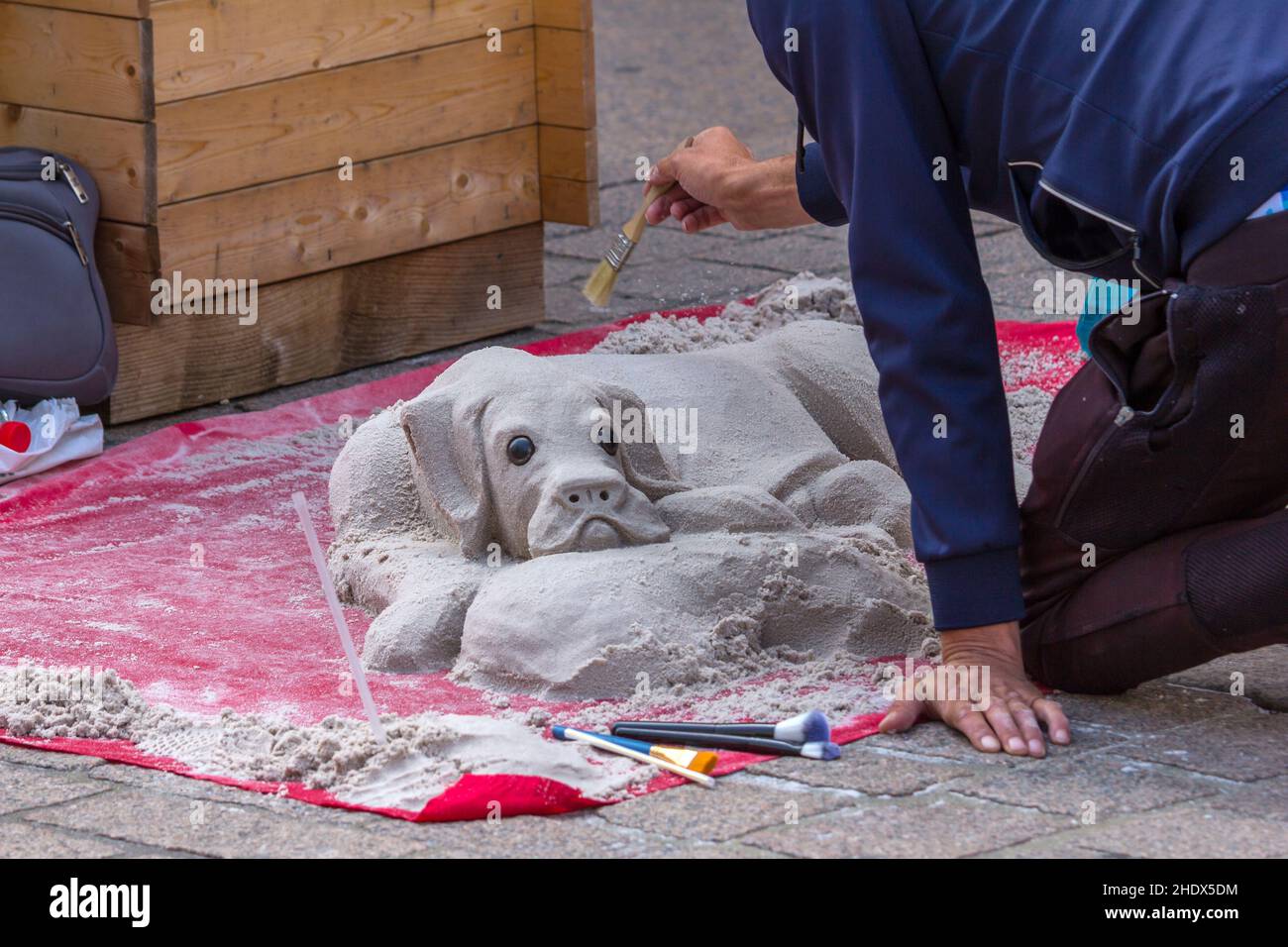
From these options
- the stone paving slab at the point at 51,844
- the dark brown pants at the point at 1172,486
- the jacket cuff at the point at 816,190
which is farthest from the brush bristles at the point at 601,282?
the stone paving slab at the point at 51,844

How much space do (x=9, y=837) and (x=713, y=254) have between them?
3.98 metres

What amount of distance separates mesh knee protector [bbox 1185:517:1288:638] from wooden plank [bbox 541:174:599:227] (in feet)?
9.92

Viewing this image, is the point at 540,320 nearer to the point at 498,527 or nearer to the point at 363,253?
the point at 363,253

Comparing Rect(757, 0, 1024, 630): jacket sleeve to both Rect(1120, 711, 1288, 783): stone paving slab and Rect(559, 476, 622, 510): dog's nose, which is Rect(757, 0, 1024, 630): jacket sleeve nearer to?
Rect(1120, 711, 1288, 783): stone paving slab

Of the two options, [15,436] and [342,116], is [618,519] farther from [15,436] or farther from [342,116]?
[342,116]

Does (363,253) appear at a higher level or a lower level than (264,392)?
higher

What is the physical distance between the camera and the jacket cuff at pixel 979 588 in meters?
2.64

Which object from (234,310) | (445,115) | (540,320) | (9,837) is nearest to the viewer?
(9,837)

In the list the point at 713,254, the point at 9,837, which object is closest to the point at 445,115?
the point at 713,254

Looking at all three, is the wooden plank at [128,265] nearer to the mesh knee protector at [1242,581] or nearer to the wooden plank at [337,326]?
the wooden plank at [337,326]

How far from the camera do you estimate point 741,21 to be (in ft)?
33.9

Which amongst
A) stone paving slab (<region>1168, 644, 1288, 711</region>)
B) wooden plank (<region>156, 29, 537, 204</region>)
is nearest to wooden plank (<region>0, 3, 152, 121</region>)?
wooden plank (<region>156, 29, 537, 204</region>)

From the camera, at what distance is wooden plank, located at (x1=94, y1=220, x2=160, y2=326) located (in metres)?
4.44

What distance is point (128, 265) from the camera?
4.48 metres
